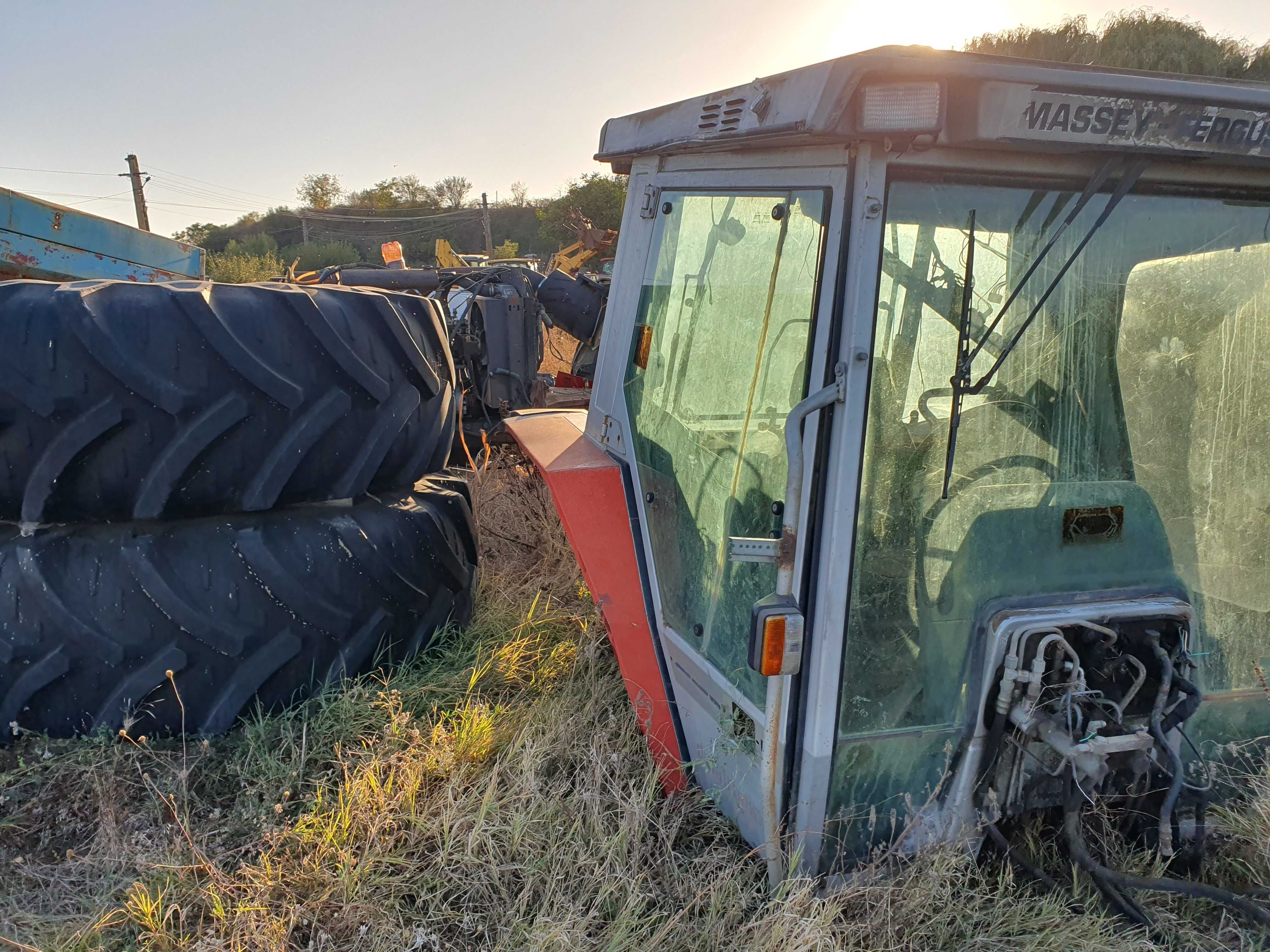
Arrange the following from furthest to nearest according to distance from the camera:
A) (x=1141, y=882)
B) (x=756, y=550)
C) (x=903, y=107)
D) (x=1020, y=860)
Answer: (x=1020, y=860), (x=1141, y=882), (x=756, y=550), (x=903, y=107)

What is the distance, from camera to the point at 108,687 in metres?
2.46

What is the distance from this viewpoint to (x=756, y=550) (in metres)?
1.72

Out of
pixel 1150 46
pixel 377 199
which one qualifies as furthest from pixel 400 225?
pixel 1150 46

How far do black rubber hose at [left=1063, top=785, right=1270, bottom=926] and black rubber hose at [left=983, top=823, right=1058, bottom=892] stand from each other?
0.27ft

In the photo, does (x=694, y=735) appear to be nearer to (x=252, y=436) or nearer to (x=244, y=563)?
(x=244, y=563)

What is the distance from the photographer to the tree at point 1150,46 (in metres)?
12.5

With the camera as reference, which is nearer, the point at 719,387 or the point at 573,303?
the point at 719,387

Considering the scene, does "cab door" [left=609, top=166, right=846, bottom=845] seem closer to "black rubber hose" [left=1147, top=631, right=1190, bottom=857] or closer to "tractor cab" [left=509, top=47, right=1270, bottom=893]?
"tractor cab" [left=509, top=47, right=1270, bottom=893]

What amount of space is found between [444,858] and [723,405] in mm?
1305

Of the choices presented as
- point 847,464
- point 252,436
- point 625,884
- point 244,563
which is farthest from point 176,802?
point 847,464

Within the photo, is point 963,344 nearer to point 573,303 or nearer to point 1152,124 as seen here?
point 1152,124

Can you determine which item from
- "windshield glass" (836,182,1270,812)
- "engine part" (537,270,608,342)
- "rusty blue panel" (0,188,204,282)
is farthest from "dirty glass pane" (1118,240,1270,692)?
"rusty blue panel" (0,188,204,282)

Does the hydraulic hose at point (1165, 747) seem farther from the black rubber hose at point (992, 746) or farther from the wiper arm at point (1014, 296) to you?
the wiper arm at point (1014, 296)

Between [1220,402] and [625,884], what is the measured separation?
178cm
